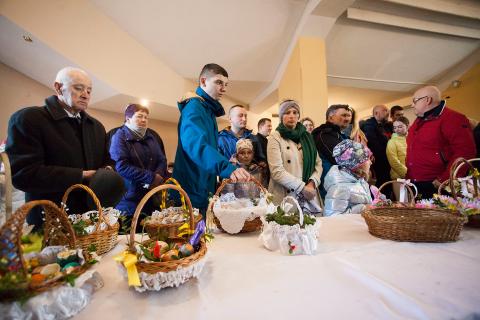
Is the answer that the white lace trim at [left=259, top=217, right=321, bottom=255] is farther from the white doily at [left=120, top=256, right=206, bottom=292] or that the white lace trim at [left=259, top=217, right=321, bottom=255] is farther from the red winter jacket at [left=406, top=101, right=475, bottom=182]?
the red winter jacket at [left=406, top=101, right=475, bottom=182]

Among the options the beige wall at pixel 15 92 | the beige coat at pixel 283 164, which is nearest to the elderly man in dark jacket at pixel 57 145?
the beige coat at pixel 283 164

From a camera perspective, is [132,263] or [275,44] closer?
[132,263]

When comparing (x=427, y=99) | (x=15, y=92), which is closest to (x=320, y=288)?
(x=427, y=99)

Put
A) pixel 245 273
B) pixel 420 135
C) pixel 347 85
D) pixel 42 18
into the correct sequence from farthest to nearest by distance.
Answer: pixel 347 85, pixel 42 18, pixel 420 135, pixel 245 273

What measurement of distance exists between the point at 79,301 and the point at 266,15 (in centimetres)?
406

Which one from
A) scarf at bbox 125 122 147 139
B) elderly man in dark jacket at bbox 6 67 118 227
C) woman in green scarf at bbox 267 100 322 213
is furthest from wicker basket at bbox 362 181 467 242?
scarf at bbox 125 122 147 139

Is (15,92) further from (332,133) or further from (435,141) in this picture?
(435,141)

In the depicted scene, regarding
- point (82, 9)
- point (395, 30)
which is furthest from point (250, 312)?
point (395, 30)

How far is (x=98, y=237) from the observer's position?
0.86 m

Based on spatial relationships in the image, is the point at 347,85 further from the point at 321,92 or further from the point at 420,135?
the point at 420,135

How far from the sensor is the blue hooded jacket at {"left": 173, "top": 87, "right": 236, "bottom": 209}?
1.25 metres

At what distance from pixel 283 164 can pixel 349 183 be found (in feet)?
1.67

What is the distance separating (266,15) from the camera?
141 inches

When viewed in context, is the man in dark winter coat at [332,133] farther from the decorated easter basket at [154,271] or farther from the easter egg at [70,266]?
the easter egg at [70,266]
